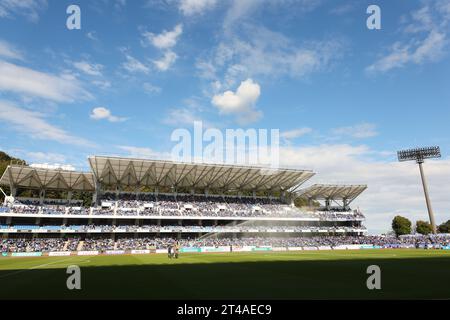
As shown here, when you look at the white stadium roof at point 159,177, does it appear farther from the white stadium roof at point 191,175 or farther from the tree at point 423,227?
the tree at point 423,227

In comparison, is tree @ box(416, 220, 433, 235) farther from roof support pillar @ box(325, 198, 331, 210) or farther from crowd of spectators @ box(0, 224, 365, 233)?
roof support pillar @ box(325, 198, 331, 210)

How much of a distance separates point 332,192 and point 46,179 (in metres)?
70.8

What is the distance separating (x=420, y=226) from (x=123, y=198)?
321 ft

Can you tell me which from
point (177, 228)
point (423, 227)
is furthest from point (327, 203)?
point (177, 228)

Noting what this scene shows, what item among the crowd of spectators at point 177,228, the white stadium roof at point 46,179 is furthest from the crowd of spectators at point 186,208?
the white stadium roof at point 46,179

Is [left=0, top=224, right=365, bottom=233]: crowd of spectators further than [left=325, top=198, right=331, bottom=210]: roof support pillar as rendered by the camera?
No

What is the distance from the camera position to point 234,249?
5881 cm

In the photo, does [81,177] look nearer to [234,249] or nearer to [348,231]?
[234,249]

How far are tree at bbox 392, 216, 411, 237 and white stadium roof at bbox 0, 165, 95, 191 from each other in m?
96.2

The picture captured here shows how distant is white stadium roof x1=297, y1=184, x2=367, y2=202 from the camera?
281 feet

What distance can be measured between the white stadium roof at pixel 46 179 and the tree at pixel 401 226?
96201 millimetres

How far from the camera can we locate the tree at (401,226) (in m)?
106

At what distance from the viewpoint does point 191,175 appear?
73.1m

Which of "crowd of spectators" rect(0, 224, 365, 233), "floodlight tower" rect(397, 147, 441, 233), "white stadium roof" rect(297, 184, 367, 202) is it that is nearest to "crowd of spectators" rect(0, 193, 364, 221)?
"crowd of spectators" rect(0, 224, 365, 233)
